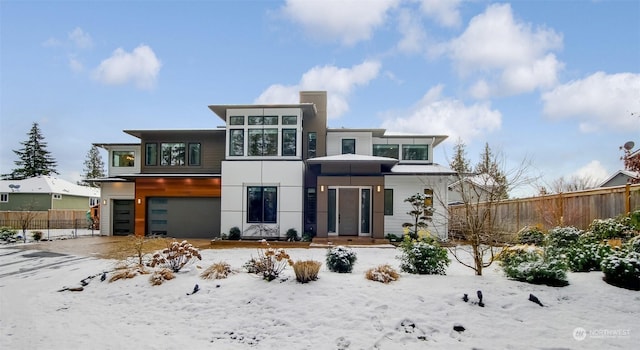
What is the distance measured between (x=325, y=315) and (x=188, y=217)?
13.9 metres

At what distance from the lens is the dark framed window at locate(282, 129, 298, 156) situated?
1614 centimetres

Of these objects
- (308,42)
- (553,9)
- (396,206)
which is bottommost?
(396,206)

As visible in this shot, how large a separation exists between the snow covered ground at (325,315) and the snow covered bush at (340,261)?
0.85 ft

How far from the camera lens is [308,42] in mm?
15367

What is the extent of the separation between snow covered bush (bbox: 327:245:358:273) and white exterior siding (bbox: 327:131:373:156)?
10996mm

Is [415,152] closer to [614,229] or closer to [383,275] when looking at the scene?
[614,229]

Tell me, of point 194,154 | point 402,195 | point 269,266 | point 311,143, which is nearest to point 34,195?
point 194,154

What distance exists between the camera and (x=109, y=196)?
1917 centimetres

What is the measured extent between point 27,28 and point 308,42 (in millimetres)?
10410

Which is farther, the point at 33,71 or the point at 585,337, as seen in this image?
the point at 33,71

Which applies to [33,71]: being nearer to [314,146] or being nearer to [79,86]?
[79,86]

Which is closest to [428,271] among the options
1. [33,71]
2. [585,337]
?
[585,337]

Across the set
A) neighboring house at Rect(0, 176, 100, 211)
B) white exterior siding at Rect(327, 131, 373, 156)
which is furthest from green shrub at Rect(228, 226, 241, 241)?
neighboring house at Rect(0, 176, 100, 211)

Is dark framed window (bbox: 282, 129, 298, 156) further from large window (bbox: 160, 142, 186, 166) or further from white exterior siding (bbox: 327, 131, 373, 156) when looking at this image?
large window (bbox: 160, 142, 186, 166)
